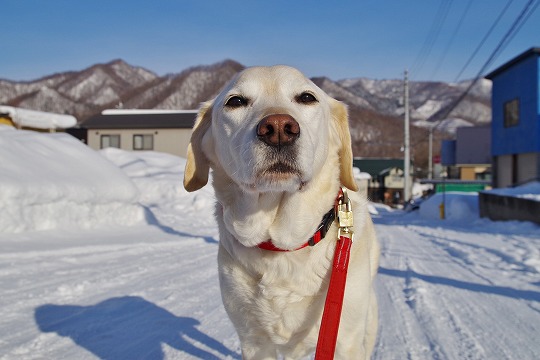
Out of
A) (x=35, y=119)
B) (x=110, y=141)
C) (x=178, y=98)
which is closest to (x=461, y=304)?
(x=35, y=119)

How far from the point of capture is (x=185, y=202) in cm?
1459

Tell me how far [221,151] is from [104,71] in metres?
213

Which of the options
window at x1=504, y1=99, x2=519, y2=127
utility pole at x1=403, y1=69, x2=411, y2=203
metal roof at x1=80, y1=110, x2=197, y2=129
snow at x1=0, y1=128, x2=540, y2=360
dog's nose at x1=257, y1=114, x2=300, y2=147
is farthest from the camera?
metal roof at x1=80, y1=110, x2=197, y2=129

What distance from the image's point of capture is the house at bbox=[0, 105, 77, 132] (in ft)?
72.9

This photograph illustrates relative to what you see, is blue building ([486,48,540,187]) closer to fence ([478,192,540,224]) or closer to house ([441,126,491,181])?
fence ([478,192,540,224])

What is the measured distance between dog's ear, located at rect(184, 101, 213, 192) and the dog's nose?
75 centimetres

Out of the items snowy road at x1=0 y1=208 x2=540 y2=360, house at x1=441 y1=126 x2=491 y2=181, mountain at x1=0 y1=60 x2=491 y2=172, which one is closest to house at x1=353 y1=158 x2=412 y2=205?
house at x1=441 y1=126 x2=491 y2=181

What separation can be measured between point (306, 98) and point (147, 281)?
3.82 m

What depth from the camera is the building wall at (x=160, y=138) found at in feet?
107

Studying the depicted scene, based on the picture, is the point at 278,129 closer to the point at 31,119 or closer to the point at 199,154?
the point at 199,154

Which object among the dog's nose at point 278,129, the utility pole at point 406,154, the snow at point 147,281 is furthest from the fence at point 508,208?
the utility pole at point 406,154

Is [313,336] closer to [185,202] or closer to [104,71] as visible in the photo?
[185,202]

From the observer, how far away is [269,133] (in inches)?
73.2

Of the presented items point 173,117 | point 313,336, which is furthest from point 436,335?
point 173,117
